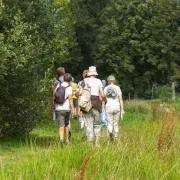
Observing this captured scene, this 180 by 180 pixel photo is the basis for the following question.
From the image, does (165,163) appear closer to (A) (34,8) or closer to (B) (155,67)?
(A) (34,8)

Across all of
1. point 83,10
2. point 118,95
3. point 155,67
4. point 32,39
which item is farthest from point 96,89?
point 83,10

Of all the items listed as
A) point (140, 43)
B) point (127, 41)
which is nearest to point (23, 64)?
point (140, 43)

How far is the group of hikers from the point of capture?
11.1 m

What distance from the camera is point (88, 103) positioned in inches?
432

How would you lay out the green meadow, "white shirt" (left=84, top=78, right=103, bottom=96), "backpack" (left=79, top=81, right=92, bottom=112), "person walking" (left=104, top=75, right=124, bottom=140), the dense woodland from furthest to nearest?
the dense woodland < "person walking" (left=104, top=75, right=124, bottom=140) < "white shirt" (left=84, top=78, right=103, bottom=96) < "backpack" (left=79, top=81, right=92, bottom=112) < the green meadow

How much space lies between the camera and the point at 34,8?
45.0ft

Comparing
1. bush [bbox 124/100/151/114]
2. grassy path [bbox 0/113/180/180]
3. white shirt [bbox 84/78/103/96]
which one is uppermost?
white shirt [bbox 84/78/103/96]

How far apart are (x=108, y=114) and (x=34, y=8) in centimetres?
375

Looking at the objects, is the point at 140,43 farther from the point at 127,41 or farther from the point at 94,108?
the point at 94,108

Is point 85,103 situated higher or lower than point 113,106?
higher

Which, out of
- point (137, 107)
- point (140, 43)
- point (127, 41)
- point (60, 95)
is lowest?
point (137, 107)

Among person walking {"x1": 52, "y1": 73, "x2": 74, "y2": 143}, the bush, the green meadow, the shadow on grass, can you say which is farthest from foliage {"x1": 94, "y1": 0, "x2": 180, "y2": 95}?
the green meadow

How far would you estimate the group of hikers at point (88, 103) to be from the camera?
36.4 ft

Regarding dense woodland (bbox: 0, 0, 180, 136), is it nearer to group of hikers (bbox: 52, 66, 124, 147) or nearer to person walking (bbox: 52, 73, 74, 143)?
group of hikers (bbox: 52, 66, 124, 147)
